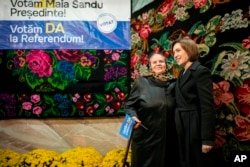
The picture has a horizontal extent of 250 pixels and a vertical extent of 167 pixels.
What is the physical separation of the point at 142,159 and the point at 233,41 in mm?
1202

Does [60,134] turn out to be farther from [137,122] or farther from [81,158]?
[137,122]

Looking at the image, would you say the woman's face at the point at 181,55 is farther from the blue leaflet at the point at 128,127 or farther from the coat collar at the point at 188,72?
the blue leaflet at the point at 128,127

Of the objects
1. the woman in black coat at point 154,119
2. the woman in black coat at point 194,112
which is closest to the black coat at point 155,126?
the woman in black coat at point 154,119

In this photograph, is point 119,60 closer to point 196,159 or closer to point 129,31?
point 129,31

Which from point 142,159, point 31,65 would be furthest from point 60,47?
point 142,159

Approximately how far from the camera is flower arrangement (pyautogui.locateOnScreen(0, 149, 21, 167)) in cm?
291

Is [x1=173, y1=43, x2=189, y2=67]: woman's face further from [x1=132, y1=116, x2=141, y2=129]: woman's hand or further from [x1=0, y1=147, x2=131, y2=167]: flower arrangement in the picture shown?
[x1=0, y1=147, x2=131, y2=167]: flower arrangement

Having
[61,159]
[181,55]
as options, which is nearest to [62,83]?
[61,159]

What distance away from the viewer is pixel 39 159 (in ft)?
9.62

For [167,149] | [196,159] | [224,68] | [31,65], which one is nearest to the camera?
[196,159]

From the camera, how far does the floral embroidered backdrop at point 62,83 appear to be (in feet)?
10.4

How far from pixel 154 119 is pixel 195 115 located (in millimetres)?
387

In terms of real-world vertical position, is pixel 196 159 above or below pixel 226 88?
below

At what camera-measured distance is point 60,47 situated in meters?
3.23
